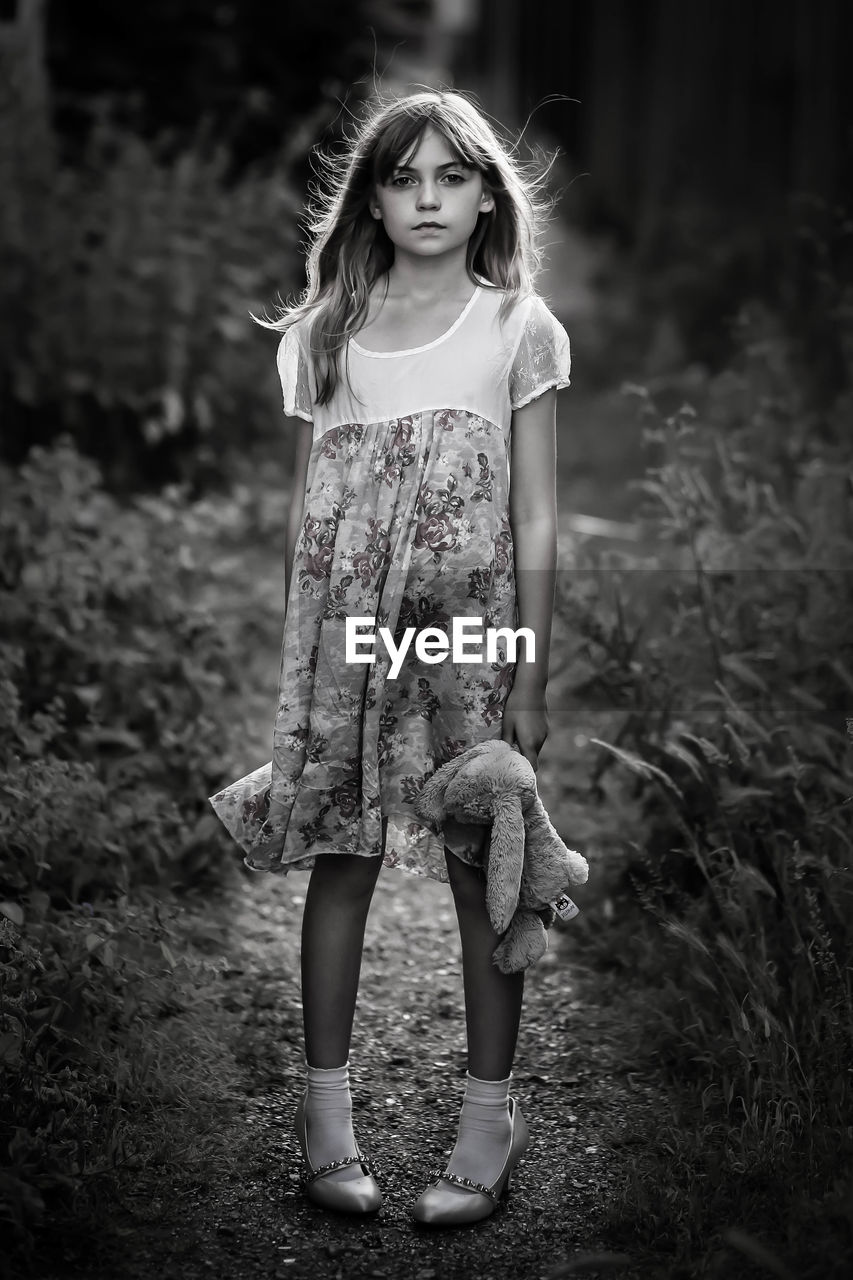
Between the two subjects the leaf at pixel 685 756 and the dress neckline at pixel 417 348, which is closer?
the dress neckline at pixel 417 348

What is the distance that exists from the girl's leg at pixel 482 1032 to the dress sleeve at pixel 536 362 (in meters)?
0.76

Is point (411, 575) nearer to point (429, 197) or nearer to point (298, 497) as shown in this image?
point (298, 497)

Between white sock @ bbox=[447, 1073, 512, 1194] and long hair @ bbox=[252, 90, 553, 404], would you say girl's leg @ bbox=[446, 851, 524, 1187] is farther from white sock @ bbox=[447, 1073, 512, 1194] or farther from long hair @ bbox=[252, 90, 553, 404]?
long hair @ bbox=[252, 90, 553, 404]

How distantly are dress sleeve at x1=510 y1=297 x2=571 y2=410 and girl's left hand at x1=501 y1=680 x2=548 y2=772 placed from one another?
0.46 metres

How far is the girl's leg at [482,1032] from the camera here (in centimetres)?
239

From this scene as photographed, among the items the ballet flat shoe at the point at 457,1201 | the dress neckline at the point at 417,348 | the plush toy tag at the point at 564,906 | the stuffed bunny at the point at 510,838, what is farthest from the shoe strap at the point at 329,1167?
the dress neckline at the point at 417,348

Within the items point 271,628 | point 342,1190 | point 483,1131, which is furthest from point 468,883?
point 271,628

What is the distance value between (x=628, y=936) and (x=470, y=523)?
1365mm

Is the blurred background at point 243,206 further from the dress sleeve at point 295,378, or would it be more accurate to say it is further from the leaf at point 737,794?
the leaf at point 737,794

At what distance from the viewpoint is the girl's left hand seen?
7.73 ft

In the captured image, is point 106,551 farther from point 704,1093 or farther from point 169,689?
point 704,1093

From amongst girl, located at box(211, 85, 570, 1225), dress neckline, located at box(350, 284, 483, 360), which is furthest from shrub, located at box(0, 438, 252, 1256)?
dress neckline, located at box(350, 284, 483, 360)

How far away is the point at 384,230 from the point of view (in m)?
2.52

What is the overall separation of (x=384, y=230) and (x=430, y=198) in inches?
7.4
